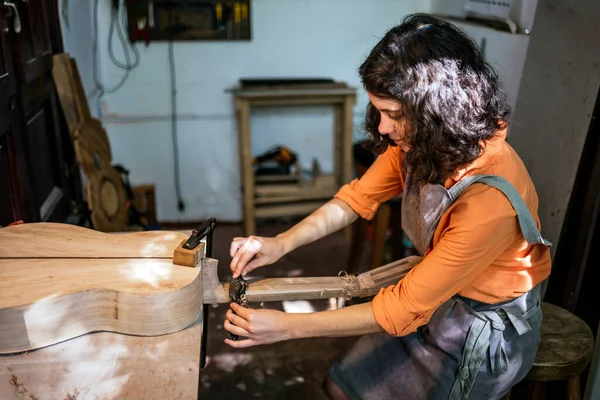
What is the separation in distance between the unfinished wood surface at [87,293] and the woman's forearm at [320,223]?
42 centimetres

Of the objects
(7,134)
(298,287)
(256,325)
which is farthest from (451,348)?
(7,134)

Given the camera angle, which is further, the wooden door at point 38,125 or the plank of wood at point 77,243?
the wooden door at point 38,125

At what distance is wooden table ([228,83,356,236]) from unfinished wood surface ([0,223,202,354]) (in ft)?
7.24

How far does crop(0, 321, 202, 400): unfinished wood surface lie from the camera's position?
3.68 feet

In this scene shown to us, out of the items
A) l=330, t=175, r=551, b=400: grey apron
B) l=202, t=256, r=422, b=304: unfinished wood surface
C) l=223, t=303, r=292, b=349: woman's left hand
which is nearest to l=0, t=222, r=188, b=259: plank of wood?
l=202, t=256, r=422, b=304: unfinished wood surface

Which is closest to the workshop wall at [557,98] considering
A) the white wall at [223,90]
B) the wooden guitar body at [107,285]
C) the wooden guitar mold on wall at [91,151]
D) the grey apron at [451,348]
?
the grey apron at [451,348]

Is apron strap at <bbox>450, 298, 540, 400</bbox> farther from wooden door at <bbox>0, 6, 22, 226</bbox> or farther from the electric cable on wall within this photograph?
the electric cable on wall

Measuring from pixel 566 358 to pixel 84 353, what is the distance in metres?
1.27

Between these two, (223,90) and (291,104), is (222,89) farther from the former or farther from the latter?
(291,104)

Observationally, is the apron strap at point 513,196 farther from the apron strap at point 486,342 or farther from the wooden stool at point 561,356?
the wooden stool at point 561,356

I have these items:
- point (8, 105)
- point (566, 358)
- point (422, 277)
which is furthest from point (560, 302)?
point (8, 105)

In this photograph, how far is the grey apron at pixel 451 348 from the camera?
1.48 metres

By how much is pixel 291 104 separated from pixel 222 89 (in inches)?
18.9

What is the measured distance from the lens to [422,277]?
1.30 meters
